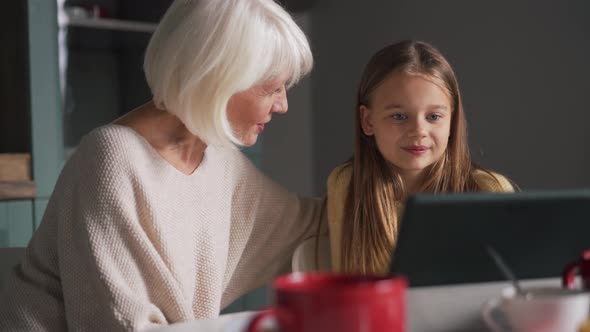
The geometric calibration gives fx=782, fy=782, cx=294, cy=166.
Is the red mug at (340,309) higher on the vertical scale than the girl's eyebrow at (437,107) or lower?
lower

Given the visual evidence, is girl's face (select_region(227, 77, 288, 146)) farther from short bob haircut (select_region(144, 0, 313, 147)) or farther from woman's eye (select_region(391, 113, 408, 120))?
woman's eye (select_region(391, 113, 408, 120))

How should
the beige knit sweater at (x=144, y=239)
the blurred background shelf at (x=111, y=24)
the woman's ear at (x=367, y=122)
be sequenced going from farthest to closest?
the blurred background shelf at (x=111, y=24) → the woman's ear at (x=367, y=122) → the beige knit sweater at (x=144, y=239)

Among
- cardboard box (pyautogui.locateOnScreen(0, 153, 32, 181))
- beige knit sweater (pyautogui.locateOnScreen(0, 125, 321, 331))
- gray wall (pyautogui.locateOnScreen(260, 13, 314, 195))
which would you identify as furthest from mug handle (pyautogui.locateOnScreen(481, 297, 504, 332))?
gray wall (pyautogui.locateOnScreen(260, 13, 314, 195))

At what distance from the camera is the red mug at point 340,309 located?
569mm

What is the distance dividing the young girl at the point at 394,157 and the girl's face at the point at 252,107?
0.67ft

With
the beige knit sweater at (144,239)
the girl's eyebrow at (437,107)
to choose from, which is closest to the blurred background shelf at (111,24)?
the beige knit sweater at (144,239)

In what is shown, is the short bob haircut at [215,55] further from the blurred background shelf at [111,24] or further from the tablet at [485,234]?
the blurred background shelf at [111,24]

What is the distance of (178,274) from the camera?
1.36 metres

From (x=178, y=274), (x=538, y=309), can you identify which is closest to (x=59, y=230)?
(x=178, y=274)

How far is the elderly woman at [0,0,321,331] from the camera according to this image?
1.28m

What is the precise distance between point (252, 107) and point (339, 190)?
250 millimetres

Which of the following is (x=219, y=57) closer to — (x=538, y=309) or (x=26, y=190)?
(x=538, y=309)

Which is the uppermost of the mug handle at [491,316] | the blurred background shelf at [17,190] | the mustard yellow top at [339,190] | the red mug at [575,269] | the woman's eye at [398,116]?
the woman's eye at [398,116]

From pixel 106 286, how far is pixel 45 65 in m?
1.38
